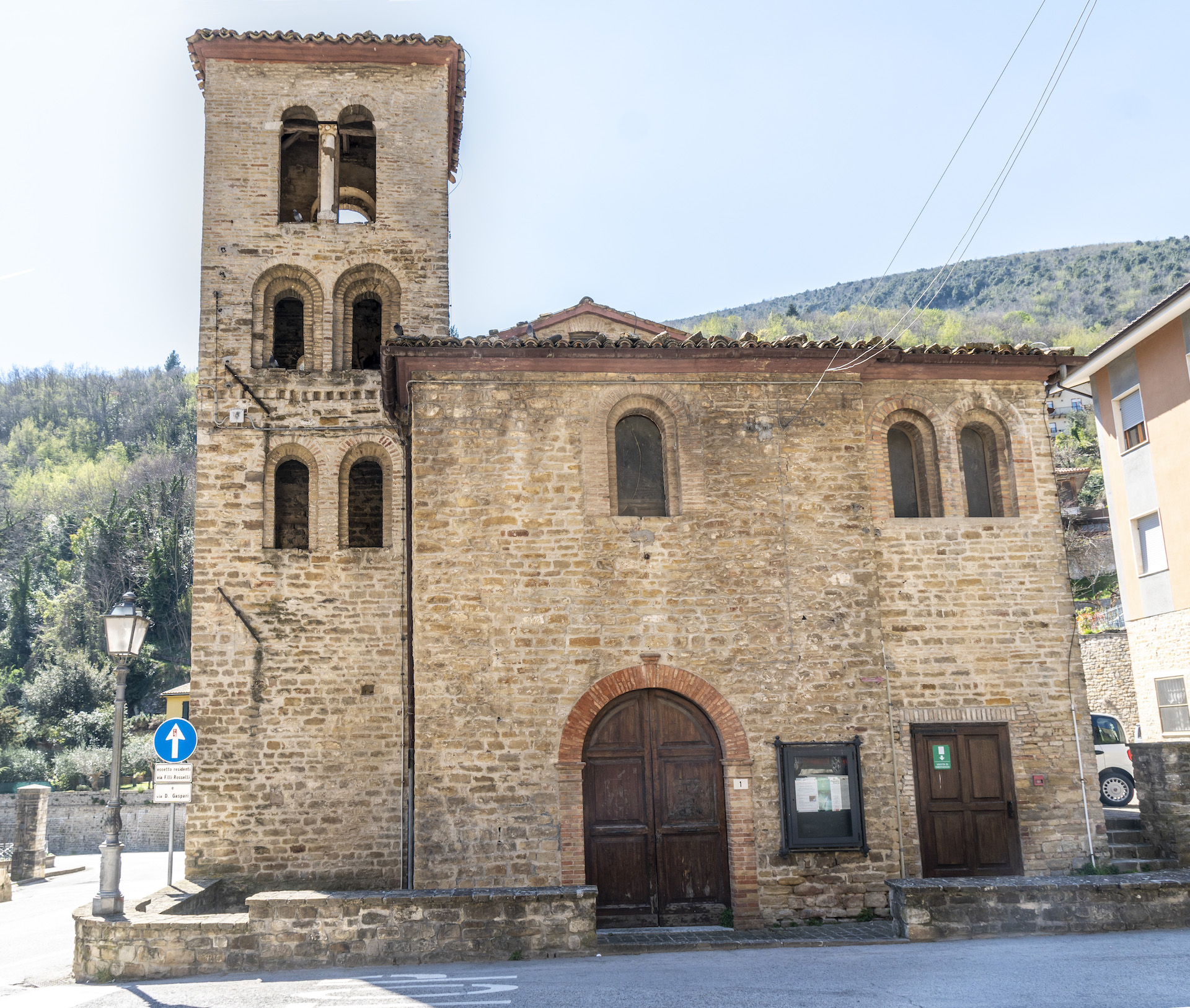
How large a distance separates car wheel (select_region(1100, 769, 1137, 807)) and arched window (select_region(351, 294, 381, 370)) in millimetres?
14598

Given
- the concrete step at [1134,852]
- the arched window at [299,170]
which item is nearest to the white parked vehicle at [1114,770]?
the concrete step at [1134,852]

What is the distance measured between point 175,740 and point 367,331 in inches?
289

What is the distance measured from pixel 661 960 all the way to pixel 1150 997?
4.09 meters

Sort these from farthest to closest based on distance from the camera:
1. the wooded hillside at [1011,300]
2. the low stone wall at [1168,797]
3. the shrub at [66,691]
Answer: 1. the wooded hillside at [1011,300]
2. the shrub at [66,691]
3. the low stone wall at [1168,797]

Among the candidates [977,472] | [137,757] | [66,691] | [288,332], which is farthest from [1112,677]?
[66,691]

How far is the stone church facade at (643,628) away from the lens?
36.3 feet

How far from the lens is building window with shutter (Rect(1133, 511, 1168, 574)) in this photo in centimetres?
2169

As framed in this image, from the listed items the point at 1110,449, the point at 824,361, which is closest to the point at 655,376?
the point at 824,361

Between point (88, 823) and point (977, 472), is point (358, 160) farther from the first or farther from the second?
point (88, 823)

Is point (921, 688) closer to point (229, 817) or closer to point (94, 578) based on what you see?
point (229, 817)

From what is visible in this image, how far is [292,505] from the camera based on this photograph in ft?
48.7

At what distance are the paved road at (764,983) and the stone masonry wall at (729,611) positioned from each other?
7.46 feet

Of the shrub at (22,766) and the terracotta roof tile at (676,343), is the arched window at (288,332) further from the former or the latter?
the shrub at (22,766)

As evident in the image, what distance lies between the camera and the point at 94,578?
5350 centimetres
